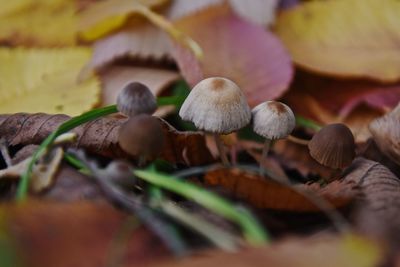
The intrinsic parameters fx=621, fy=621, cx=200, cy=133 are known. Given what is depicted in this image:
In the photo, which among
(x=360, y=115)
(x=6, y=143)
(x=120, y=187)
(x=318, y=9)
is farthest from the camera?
(x=318, y=9)

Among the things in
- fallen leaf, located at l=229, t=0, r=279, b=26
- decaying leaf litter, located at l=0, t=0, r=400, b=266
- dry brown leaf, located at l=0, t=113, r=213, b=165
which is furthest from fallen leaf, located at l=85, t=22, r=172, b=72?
dry brown leaf, located at l=0, t=113, r=213, b=165

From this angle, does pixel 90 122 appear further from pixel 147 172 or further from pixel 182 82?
pixel 182 82

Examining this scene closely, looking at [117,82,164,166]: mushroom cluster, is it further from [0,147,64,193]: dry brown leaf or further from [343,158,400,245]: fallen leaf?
[343,158,400,245]: fallen leaf

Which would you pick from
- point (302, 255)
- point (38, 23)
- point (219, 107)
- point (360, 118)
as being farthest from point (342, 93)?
point (302, 255)

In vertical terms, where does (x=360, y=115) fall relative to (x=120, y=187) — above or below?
below

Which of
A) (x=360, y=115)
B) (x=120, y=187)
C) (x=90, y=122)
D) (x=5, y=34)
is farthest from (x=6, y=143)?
(x=360, y=115)

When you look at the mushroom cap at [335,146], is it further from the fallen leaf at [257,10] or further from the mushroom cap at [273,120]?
the fallen leaf at [257,10]

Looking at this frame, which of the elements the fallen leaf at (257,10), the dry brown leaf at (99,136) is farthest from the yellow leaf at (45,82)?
the fallen leaf at (257,10)
